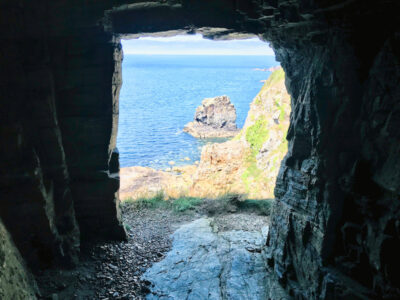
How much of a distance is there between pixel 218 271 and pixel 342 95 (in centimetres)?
470

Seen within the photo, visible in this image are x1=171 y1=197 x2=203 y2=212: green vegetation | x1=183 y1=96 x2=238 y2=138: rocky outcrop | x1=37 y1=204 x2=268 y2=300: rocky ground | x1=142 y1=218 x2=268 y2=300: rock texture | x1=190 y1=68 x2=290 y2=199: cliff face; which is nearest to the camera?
x1=37 y1=204 x2=268 y2=300: rocky ground

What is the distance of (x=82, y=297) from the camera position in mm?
6184

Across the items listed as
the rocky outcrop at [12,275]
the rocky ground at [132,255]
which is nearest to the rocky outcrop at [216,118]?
the rocky ground at [132,255]

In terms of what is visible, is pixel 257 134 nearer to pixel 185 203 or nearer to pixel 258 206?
pixel 258 206

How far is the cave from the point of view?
14.7ft

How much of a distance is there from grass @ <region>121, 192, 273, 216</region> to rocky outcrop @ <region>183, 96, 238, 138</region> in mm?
30599

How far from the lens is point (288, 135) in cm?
645

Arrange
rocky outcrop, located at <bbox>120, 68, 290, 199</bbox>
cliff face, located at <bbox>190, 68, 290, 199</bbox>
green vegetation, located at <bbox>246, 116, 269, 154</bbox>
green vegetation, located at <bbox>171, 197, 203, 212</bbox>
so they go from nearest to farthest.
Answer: green vegetation, located at <bbox>171, 197, 203, 212</bbox> → rocky outcrop, located at <bbox>120, 68, 290, 199</bbox> → cliff face, located at <bbox>190, 68, 290, 199</bbox> → green vegetation, located at <bbox>246, 116, 269, 154</bbox>

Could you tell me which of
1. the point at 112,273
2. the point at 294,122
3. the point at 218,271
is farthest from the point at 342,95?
the point at 112,273

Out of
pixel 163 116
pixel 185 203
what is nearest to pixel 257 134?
pixel 185 203

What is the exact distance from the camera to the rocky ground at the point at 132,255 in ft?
20.9

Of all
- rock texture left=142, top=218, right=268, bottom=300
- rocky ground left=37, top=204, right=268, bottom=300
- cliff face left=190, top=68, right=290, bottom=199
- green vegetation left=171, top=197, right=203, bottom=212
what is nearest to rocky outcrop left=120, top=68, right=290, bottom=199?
cliff face left=190, top=68, right=290, bottom=199

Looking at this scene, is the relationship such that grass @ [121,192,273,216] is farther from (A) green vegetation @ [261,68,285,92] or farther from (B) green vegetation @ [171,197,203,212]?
(A) green vegetation @ [261,68,285,92]

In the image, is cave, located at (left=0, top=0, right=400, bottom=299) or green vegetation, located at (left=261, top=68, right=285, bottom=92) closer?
cave, located at (left=0, top=0, right=400, bottom=299)
